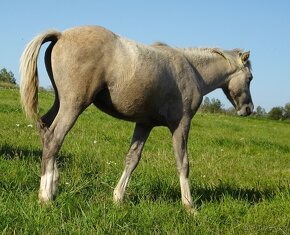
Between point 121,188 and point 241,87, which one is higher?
point 241,87

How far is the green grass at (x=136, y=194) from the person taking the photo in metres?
4.31

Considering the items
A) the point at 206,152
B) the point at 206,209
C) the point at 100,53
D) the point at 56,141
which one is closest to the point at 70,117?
the point at 56,141

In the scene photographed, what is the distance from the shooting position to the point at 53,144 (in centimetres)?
495

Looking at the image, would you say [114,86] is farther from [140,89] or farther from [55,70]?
[55,70]

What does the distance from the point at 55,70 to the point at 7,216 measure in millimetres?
1676

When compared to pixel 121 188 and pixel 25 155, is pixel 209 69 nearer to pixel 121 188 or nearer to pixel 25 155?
pixel 121 188

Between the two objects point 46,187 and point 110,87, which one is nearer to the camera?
point 46,187

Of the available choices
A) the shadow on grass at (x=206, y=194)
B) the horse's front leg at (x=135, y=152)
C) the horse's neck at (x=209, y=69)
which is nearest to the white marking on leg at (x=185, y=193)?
the shadow on grass at (x=206, y=194)

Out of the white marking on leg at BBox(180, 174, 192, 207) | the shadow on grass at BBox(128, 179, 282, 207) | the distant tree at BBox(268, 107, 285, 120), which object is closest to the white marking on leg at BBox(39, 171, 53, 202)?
the shadow on grass at BBox(128, 179, 282, 207)

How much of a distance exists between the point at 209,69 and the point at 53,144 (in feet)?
9.15

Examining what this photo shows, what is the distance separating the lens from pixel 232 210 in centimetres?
555

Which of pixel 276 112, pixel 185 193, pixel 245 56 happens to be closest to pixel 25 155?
pixel 185 193

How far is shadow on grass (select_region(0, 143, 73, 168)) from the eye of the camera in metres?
7.07

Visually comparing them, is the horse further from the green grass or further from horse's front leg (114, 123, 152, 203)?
the green grass
